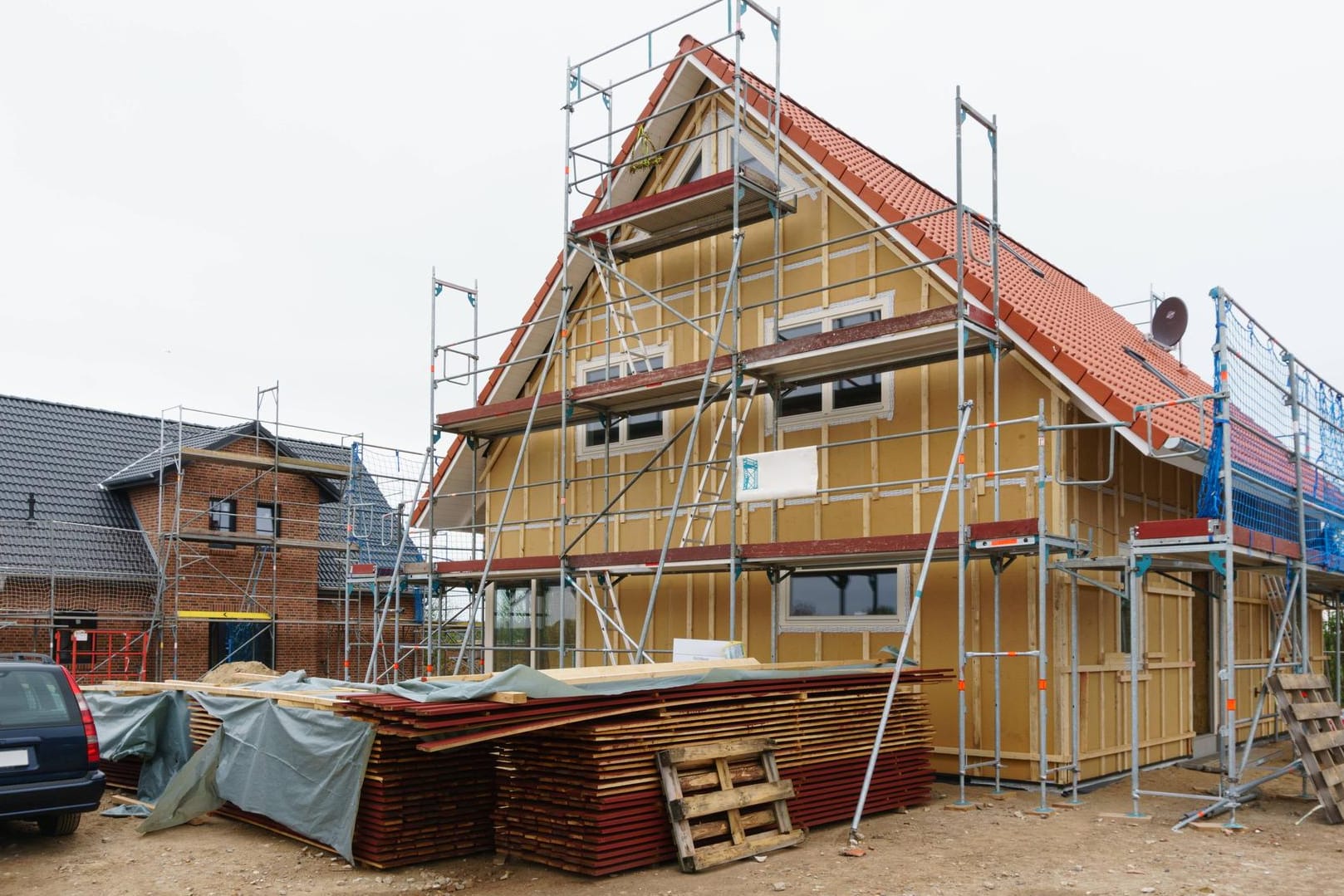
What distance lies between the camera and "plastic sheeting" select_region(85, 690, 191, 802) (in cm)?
1199

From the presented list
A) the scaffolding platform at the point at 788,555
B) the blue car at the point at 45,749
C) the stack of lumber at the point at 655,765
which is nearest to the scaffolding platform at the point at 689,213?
the scaffolding platform at the point at 788,555

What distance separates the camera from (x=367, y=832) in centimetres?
933

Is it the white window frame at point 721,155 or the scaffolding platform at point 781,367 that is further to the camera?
the white window frame at point 721,155

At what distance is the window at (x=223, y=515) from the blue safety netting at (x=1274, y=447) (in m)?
19.7

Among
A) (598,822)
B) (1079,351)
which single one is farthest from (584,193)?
(598,822)

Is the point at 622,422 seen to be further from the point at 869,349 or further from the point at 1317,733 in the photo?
the point at 1317,733

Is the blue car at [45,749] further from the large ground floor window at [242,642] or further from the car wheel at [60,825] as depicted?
the large ground floor window at [242,642]

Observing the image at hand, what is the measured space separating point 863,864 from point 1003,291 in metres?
6.83

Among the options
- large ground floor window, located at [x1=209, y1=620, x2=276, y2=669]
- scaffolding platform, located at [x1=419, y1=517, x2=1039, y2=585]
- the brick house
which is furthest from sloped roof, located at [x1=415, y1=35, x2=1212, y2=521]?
large ground floor window, located at [x1=209, y1=620, x2=276, y2=669]

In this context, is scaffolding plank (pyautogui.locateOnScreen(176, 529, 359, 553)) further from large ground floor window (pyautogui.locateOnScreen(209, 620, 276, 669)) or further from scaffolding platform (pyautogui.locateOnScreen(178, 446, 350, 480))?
large ground floor window (pyautogui.locateOnScreen(209, 620, 276, 669))

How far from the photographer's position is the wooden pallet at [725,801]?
906cm

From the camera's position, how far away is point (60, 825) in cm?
1032

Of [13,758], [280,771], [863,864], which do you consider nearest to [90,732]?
[13,758]

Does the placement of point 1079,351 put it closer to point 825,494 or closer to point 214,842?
point 825,494
